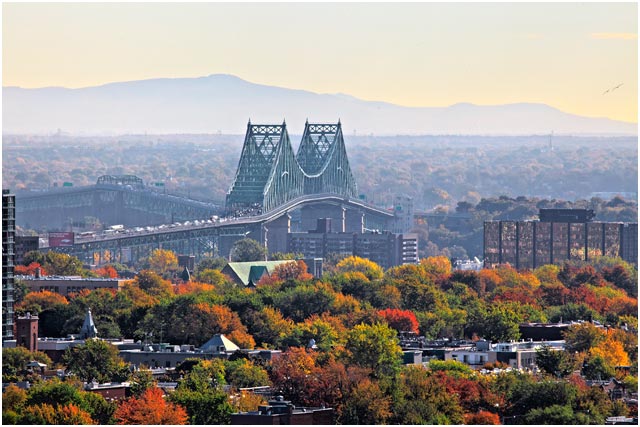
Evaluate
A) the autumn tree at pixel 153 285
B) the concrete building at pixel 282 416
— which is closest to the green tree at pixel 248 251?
the autumn tree at pixel 153 285

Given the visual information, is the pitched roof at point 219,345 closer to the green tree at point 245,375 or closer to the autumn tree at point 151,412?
the green tree at point 245,375

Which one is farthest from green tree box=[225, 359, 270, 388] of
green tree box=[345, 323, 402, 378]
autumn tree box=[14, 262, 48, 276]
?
autumn tree box=[14, 262, 48, 276]

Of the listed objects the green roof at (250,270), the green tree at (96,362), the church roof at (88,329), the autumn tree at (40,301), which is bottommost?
the green roof at (250,270)

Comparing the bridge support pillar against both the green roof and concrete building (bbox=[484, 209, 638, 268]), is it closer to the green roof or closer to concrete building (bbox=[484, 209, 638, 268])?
concrete building (bbox=[484, 209, 638, 268])

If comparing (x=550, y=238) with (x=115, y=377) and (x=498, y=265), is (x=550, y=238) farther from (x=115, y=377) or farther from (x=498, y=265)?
(x=115, y=377)

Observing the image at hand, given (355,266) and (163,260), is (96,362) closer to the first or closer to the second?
(355,266)

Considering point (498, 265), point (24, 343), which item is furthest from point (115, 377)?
point (498, 265)

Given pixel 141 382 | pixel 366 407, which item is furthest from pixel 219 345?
pixel 366 407
